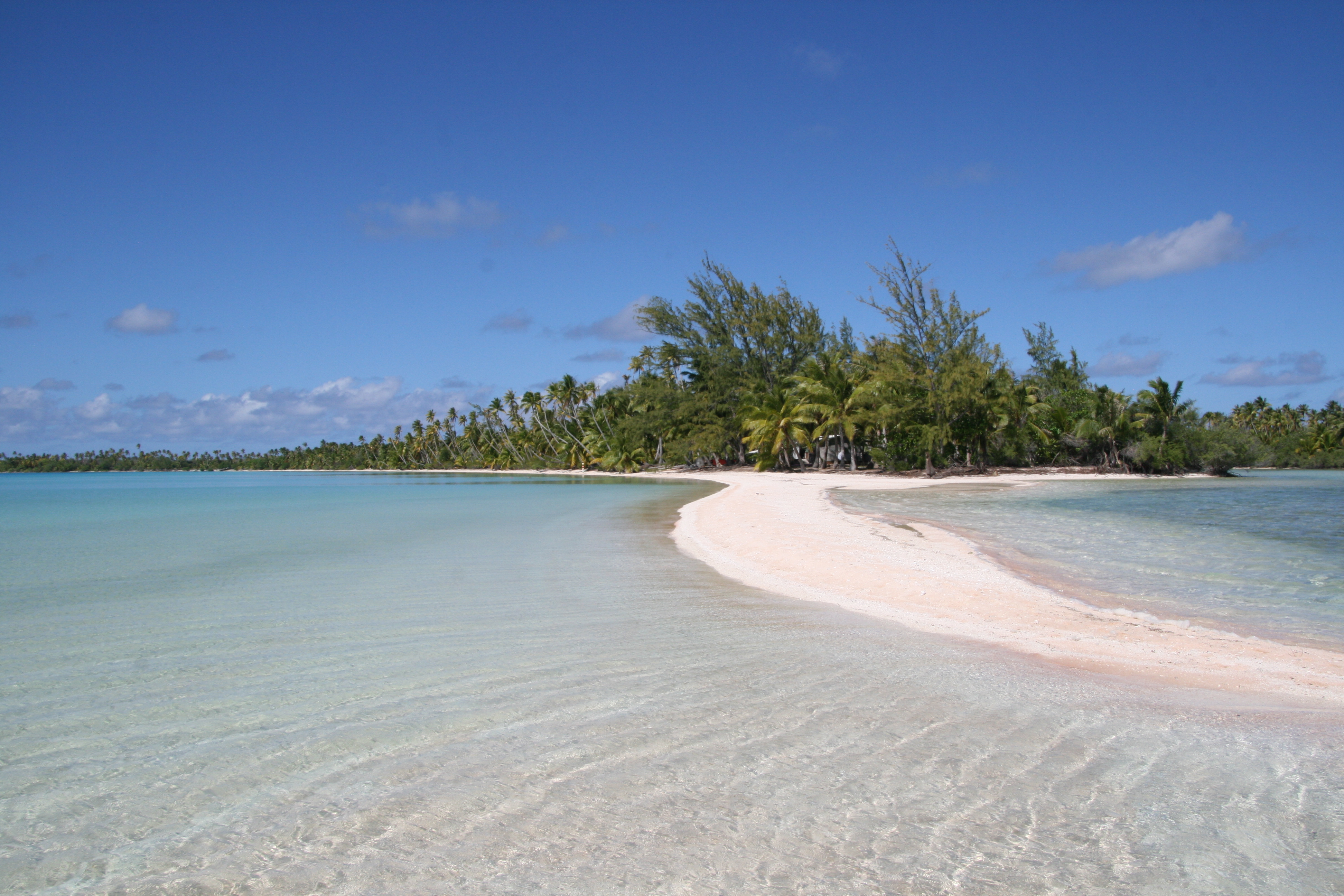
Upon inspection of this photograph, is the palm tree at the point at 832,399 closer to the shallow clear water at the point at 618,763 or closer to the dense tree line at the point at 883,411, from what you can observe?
the dense tree line at the point at 883,411

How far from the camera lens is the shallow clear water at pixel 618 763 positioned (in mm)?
2498

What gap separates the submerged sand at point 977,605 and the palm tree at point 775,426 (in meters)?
28.7

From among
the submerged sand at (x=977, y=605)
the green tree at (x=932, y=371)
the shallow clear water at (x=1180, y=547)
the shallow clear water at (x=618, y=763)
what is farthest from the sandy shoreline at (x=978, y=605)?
the green tree at (x=932, y=371)

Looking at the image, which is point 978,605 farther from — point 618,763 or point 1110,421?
point 1110,421

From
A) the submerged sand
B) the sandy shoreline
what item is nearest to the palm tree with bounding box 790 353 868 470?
the sandy shoreline

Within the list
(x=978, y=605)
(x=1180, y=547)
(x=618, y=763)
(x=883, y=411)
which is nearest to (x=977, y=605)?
(x=978, y=605)

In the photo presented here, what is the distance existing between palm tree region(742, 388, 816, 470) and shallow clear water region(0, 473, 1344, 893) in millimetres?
37187

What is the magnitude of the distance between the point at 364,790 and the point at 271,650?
9.82 ft

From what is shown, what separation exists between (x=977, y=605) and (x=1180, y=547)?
6871 millimetres

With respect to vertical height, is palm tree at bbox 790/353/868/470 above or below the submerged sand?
above

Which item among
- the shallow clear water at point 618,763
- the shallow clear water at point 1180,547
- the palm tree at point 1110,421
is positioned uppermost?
the palm tree at point 1110,421

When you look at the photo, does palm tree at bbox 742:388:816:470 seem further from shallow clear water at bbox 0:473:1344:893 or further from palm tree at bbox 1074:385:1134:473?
→ shallow clear water at bbox 0:473:1344:893

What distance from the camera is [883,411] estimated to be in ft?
123

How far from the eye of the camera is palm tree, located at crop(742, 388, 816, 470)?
43.6 m
